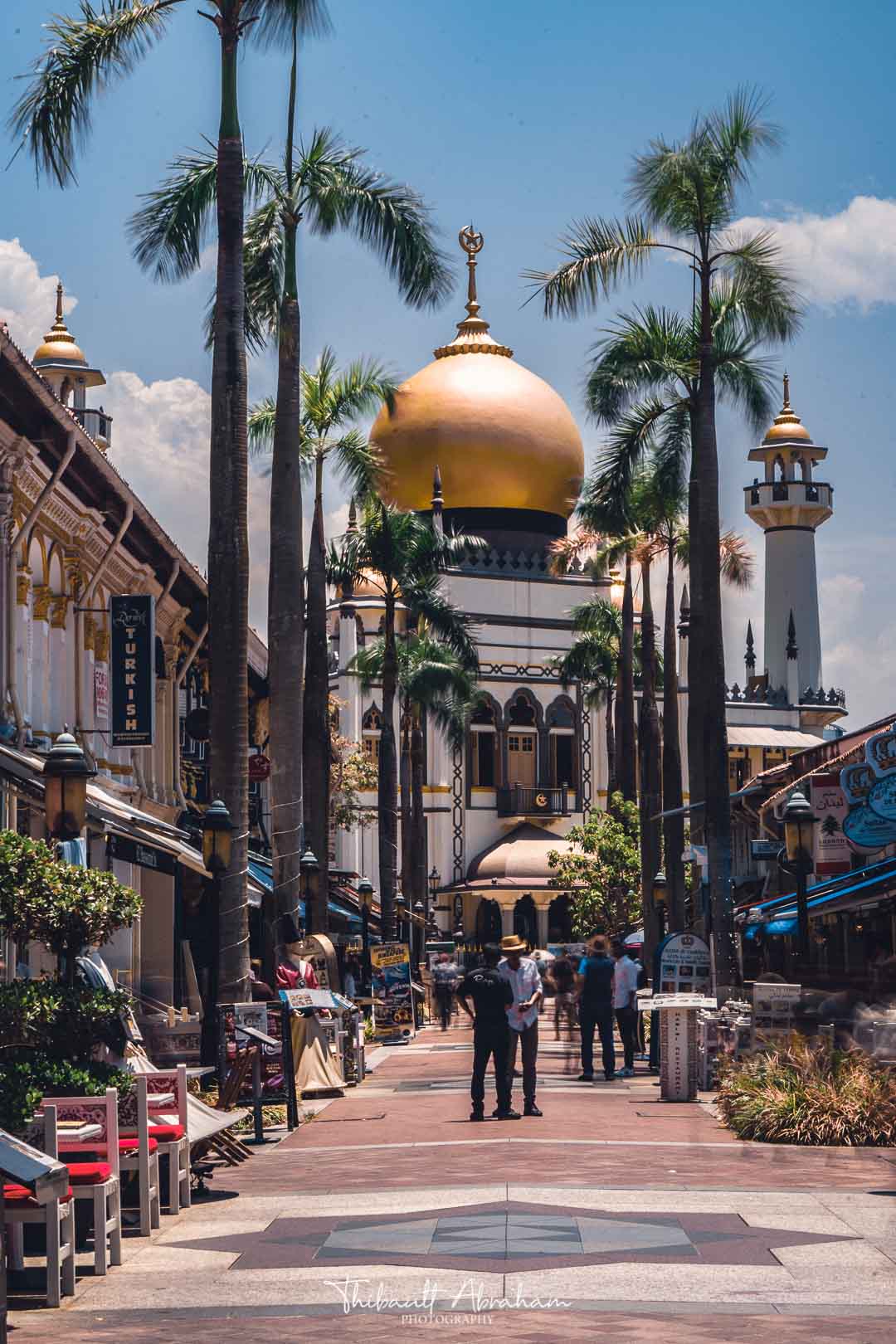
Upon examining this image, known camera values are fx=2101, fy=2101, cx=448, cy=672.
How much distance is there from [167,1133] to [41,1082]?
4.55 feet

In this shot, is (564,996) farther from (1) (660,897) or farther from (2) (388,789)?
(2) (388,789)

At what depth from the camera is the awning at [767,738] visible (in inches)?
3275

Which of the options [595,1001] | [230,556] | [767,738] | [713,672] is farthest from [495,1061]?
[767,738]

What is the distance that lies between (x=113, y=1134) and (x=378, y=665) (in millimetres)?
42153

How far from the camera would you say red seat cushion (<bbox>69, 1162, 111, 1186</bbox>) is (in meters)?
10.9

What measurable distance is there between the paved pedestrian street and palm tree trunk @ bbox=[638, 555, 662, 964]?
86.9 ft

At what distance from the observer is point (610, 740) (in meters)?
79.4

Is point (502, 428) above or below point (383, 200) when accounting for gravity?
above

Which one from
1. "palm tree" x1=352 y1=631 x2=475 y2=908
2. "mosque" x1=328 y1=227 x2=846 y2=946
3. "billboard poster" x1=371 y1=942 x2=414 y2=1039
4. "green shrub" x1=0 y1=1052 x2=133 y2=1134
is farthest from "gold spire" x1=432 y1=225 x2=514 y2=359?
"green shrub" x1=0 y1=1052 x2=133 y2=1134

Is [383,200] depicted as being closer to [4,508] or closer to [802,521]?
[4,508]

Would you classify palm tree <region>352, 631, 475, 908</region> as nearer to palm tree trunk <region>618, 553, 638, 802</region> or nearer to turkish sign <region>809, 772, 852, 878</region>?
palm tree trunk <region>618, 553, 638, 802</region>

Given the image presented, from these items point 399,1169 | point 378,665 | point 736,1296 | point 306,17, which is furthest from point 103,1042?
point 378,665

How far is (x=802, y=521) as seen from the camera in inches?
3324

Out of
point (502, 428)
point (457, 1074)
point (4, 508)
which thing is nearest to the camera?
point (4, 508)
